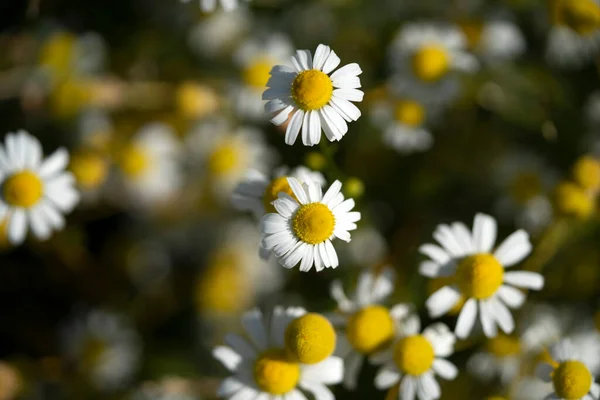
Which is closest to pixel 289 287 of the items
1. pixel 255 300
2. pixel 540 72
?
pixel 255 300

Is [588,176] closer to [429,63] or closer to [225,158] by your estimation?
[429,63]

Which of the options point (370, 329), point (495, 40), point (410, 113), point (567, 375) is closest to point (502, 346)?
point (567, 375)

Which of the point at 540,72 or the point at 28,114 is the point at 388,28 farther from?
the point at 28,114

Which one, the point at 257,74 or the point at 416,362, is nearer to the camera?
the point at 416,362

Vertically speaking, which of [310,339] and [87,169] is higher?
[87,169]

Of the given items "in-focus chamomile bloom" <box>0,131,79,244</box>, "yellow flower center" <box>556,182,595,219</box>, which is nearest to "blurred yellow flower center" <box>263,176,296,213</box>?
"in-focus chamomile bloom" <box>0,131,79,244</box>

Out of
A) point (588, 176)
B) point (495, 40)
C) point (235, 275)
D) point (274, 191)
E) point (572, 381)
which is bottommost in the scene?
point (572, 381)

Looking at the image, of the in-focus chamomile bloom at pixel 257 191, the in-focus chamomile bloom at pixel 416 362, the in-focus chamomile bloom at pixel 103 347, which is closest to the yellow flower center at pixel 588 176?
the in-focus chamomile bloom at pixel 416 362
